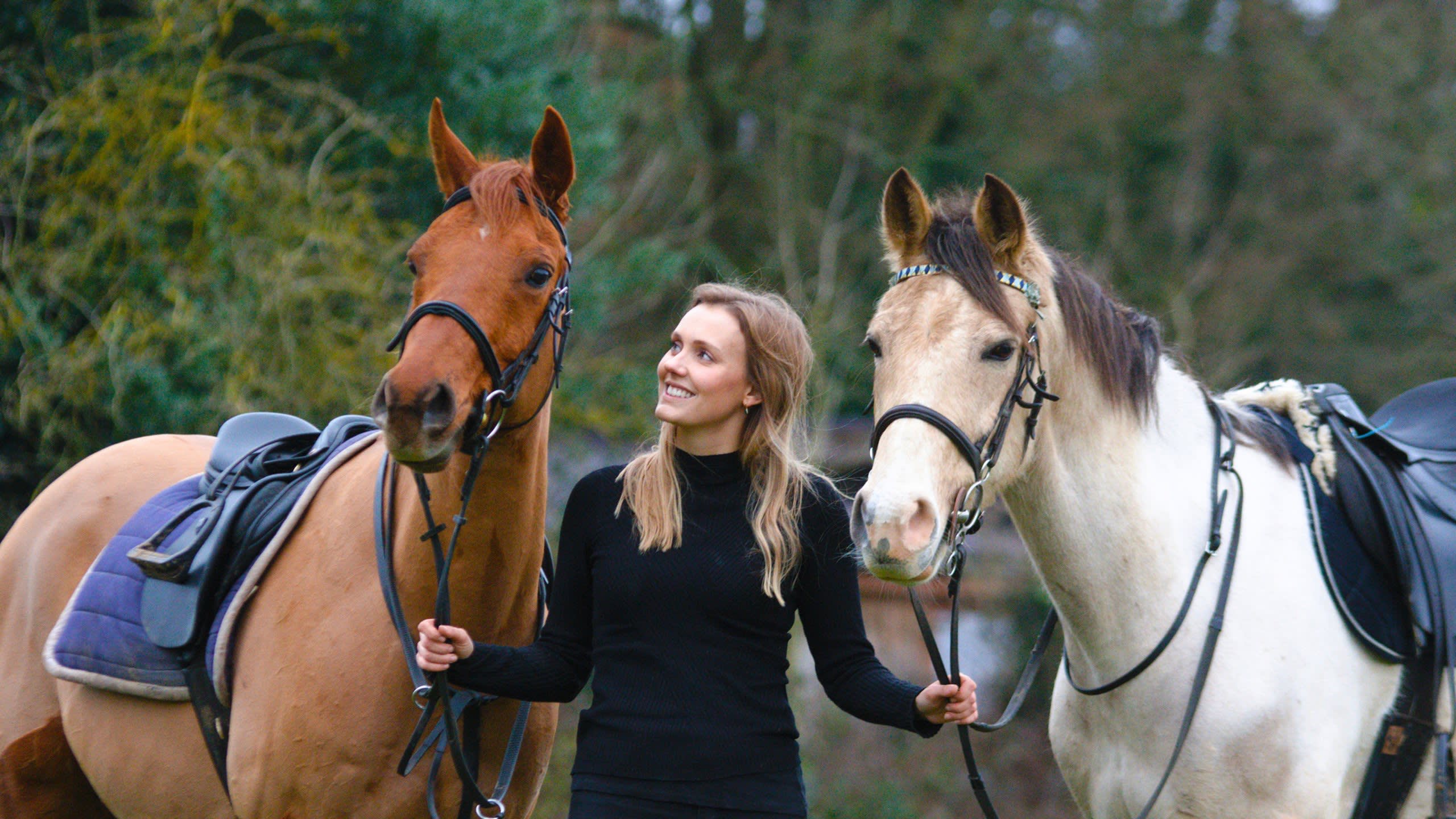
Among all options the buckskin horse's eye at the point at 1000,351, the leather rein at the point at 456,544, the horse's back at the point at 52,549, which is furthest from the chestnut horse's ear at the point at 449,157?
the horse's back at the point at 52,549

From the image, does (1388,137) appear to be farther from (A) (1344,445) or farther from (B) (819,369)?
(A) (1344,445)

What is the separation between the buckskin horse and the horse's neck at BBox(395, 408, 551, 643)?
2.61 ft

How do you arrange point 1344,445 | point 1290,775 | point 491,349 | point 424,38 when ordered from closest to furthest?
point 491,349 < point 1290,775 < point 1344,445 < point 424,38

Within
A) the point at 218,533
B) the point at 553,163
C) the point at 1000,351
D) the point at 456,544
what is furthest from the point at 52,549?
the point at 1000,351

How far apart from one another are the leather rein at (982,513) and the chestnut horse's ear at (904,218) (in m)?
0.08

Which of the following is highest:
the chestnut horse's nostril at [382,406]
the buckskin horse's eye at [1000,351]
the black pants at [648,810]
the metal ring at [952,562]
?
the buckskin horse's eye at [1000,351]

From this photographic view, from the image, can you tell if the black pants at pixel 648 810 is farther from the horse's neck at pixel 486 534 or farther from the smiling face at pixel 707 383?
the smiling face at pixel 707 383

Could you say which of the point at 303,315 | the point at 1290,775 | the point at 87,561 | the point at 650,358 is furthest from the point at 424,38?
the point at 1290,775

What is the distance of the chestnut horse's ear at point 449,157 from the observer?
2.66 meters

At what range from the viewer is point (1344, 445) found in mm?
2998

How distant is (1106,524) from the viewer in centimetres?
274

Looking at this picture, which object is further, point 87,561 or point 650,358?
point 650,358

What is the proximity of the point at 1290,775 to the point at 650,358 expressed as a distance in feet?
25.3

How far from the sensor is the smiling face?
2.43 meters
